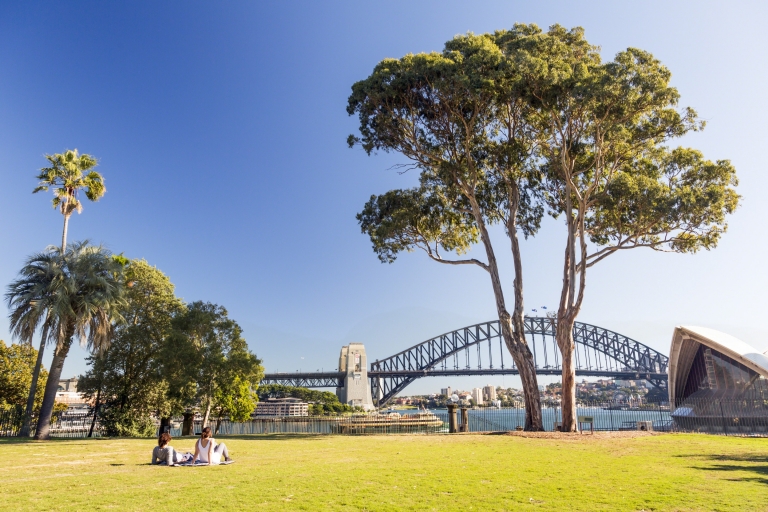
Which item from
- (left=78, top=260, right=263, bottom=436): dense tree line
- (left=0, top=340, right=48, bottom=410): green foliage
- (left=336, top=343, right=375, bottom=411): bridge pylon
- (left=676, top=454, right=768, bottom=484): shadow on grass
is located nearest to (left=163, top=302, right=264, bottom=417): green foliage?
(left=78, top=260, right=263, bottom=436): dense tree line

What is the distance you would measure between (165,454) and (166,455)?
0.03m

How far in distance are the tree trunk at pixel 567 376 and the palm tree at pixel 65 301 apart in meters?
15.9

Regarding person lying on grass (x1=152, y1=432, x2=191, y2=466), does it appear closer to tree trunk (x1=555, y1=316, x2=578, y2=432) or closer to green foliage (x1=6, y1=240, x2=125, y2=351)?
green foliage (x1=6, y1=240, x2=125, y2=351)

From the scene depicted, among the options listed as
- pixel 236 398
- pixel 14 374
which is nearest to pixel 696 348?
pixel 236 398

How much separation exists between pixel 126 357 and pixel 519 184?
18.9 metres

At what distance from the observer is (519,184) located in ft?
68.6

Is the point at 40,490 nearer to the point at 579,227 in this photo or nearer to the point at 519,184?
the point at 579,227

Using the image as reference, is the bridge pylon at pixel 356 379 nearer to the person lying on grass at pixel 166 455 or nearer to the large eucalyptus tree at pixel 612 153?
the large eucalyptus tree at pixel 612 153

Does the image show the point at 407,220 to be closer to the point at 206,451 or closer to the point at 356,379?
the point at 206,451

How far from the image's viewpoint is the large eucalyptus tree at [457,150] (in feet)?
54.3

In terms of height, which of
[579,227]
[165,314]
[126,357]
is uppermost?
[579,227]

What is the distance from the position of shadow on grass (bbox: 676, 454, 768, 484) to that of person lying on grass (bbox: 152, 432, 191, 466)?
822 centimetres

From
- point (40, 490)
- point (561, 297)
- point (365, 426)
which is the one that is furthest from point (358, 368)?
point (40, 490)

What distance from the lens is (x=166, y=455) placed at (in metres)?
7.88
